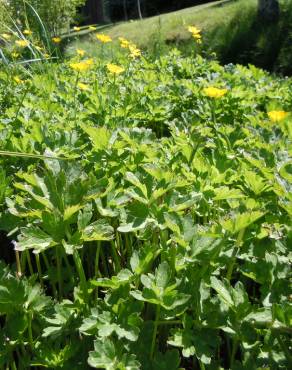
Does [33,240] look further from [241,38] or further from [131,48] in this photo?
[241,38]

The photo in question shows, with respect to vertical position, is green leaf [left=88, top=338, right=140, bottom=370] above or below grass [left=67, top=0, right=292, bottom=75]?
above

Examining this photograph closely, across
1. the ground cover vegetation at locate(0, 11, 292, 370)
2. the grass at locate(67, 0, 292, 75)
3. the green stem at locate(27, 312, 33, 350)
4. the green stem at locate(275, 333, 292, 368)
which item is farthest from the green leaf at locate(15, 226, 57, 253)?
the grass at locate(67, 0, 292, 75)

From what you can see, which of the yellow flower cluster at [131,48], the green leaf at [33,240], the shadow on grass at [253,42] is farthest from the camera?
the shadow on grass at [253,42]

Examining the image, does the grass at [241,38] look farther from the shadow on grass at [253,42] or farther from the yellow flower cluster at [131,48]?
the yellow flower cluster at [131,48]

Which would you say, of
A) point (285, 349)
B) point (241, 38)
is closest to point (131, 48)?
point (285, 349)

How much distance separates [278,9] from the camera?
36.5 feet

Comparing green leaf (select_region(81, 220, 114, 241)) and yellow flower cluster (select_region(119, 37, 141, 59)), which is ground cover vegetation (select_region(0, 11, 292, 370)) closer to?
green leaf (select_region(81, 220, 114, 241))

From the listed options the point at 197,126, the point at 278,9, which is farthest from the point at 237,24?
the point at 197,126

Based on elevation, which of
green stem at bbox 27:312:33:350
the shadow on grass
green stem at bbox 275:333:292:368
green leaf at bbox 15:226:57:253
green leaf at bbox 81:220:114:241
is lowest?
the shadow on grass

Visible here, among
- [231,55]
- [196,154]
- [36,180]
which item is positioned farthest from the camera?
[231,55]

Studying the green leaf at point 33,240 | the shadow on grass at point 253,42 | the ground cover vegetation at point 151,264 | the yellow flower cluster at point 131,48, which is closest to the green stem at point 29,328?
the ground cover vegetation at point 151,264

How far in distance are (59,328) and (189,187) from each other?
0.63 m

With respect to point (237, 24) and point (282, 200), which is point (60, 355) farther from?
point (237, 24)

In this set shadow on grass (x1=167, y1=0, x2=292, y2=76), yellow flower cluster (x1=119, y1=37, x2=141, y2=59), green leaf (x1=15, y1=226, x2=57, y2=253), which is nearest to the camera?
green leaf (x1=15, y1=226, x2=57, y2=253)
